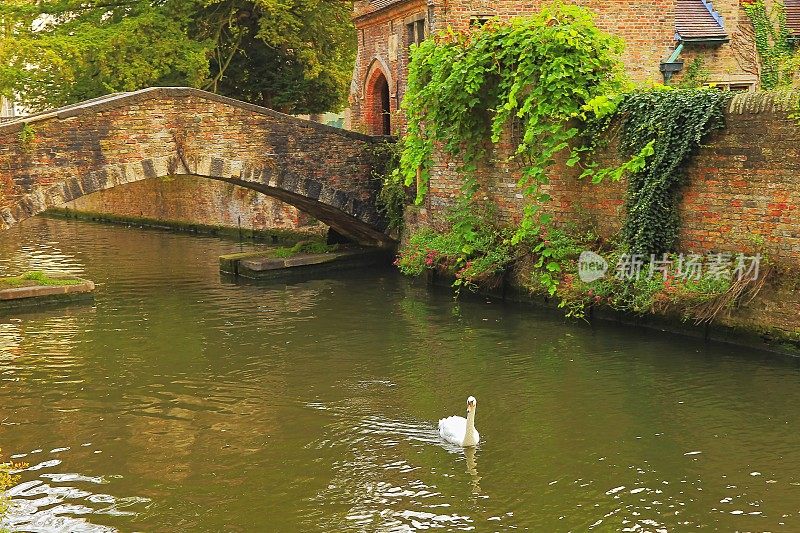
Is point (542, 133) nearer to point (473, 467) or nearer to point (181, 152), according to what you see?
point (181, 152)

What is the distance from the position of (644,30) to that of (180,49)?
8.31 m

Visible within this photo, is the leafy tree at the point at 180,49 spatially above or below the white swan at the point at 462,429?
above

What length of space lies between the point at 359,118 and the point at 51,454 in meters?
14.4

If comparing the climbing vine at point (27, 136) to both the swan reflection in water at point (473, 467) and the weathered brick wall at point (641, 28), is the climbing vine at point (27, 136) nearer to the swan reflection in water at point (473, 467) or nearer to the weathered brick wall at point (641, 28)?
the weathered brick wall at point (641, 28)

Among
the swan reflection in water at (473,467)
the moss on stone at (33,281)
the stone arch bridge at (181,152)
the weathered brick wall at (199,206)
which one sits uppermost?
the stone arch bridge at (181,152)

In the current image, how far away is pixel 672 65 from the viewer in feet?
61.1

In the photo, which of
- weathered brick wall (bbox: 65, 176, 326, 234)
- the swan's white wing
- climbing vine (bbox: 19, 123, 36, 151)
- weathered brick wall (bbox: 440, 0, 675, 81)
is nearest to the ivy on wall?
weathered brick wall (bbox: 440, 0, 675, 81)

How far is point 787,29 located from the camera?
18.9 m

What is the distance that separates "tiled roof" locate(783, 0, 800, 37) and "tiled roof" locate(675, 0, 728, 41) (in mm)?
1160

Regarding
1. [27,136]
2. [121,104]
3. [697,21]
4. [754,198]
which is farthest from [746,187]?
[27,136]

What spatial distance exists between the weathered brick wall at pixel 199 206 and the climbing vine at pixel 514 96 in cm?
675

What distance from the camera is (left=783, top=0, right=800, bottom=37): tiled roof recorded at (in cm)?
1908

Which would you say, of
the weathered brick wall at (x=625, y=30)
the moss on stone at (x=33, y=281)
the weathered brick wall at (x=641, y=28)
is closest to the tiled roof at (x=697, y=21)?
the weathered brick wall at (x=625, y=30)

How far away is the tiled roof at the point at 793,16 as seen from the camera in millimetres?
19084
